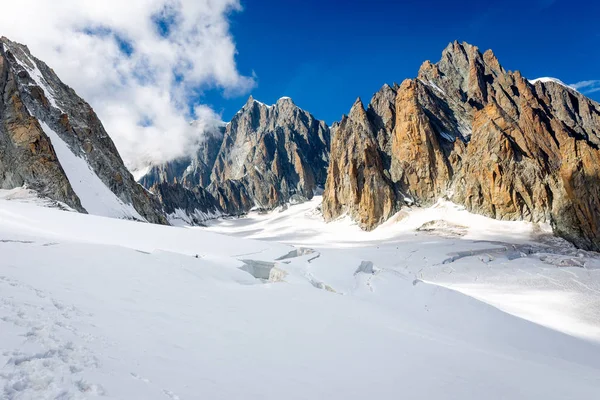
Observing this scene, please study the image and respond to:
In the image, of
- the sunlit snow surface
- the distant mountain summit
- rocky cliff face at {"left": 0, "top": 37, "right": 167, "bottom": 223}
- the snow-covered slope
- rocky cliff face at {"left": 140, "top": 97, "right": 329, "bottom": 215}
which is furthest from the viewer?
rocky cliff face at {"left": 140, "top": 97, "right": 329, "bottom": 215}

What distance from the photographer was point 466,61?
99688mm

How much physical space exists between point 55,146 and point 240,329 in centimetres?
4989

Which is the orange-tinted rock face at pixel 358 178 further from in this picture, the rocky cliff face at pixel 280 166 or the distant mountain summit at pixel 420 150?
the rocky cliff face at pixel 280 166

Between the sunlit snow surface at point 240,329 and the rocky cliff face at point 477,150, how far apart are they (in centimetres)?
4255

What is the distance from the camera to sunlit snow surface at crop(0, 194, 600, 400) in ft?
12.9

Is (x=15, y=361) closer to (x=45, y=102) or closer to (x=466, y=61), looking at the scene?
(x=45, y=102)

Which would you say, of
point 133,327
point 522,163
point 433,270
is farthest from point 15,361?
point 522,163

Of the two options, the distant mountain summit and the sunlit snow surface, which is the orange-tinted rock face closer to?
the distant mountain summit

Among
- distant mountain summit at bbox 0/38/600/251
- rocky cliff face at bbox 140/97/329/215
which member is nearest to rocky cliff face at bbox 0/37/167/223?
distant mountain summit at bbox 0/38/600/251

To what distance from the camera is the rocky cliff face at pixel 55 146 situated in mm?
35459

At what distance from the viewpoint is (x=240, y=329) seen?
6355 millimetres

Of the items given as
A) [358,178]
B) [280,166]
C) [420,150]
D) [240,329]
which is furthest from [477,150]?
[280,166]

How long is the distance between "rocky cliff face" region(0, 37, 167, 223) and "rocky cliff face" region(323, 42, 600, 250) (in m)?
48.8

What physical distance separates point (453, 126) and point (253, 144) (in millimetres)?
122558
